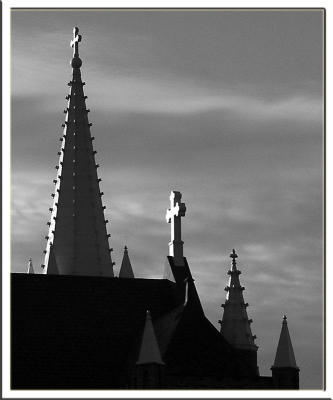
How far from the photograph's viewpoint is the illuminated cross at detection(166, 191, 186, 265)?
226 ft

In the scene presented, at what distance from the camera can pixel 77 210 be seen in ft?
255

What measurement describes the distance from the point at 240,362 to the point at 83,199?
59.2 ft

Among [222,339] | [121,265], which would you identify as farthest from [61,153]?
[222,339]

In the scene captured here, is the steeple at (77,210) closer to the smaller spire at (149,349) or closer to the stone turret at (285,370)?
the smaller spire at (149,349)

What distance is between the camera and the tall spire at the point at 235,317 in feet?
232

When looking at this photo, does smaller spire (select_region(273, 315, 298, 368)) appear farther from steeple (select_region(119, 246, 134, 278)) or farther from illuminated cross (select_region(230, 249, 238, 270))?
steeple (select_region(119, 246, 134, 278))

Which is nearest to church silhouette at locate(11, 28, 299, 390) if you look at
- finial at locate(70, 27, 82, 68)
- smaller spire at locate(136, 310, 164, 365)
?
smaller spire at locate(136, 310, 164, 365)

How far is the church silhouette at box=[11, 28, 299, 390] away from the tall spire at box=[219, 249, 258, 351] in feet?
0.17

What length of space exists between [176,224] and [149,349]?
1018cm

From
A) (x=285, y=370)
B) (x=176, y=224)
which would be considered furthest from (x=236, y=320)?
(x=285, y=370)

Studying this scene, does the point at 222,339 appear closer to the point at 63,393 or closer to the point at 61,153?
the point at 61,153

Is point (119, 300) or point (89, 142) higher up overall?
point (89, 142)

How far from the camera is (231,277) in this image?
71.2 meters

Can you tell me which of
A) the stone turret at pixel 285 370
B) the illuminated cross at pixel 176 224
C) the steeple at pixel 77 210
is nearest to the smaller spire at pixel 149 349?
the stone turret at pixel 285 370
